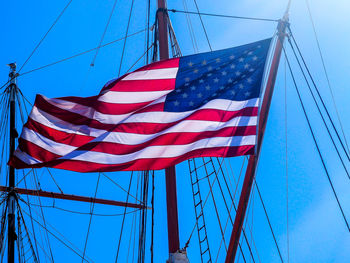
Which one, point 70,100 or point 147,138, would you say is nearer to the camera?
point 147,138

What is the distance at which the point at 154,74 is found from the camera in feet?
39.3

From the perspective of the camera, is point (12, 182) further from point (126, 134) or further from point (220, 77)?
point (220, 77)

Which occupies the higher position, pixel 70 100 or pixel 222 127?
pixel 70 100

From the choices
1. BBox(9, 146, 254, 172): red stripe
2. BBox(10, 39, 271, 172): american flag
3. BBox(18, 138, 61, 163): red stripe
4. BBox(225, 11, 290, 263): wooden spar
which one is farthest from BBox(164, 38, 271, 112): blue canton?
BBox(18, 138, 61, 163): red stripe

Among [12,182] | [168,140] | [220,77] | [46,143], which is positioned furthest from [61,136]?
[12,182]

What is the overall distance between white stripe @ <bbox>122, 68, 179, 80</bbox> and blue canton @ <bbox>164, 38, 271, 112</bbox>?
8.6 inches

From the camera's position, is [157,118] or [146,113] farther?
[146,113]

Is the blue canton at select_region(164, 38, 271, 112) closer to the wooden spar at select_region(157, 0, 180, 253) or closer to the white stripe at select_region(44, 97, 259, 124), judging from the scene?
the white stripe at select_region(44, 97, 259, 124)

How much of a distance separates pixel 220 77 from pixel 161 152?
6.76 feet

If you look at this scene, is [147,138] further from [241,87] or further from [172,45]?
[172,45]

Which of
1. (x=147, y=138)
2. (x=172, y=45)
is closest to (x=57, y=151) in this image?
(x=147, y=138)

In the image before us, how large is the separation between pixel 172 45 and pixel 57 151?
611 cm

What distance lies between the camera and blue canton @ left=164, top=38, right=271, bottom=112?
1075cm

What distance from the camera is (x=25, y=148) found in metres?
11.8
